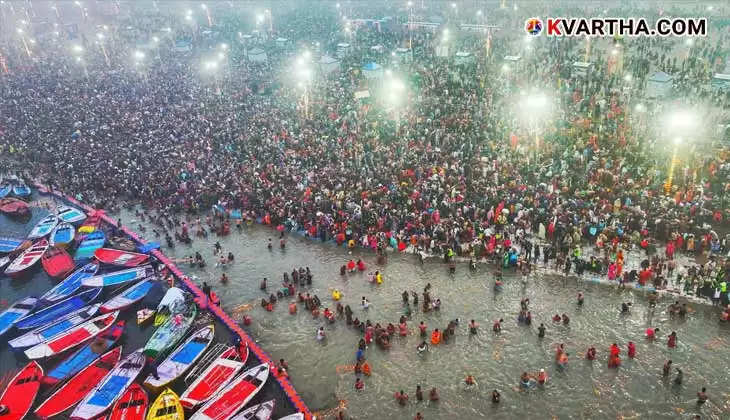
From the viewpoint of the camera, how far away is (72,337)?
20625mm

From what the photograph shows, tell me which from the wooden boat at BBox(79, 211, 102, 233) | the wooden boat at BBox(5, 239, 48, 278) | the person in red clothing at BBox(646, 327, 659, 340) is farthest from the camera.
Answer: the wooden boat at BBox(79, 211, 102, 233)

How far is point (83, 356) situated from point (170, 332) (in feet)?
11.9

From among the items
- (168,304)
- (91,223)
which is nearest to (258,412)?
(168,304)

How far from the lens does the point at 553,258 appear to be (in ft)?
75.3

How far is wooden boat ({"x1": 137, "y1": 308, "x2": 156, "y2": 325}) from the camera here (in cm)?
2134

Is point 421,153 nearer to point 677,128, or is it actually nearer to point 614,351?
point 677,128

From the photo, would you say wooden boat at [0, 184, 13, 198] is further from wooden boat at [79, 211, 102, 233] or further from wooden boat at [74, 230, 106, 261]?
wooden boat at [74, 230, 106, 261]

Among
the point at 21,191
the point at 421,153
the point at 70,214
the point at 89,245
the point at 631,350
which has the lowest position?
the point at 631,350

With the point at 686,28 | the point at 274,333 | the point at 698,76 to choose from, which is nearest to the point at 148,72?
the point at 274,333

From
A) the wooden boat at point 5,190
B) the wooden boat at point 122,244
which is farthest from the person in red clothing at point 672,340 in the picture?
the wooden boat at point 5,190

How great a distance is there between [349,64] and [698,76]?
3153 centimetres

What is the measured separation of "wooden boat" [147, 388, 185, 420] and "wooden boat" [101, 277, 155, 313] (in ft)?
22.4

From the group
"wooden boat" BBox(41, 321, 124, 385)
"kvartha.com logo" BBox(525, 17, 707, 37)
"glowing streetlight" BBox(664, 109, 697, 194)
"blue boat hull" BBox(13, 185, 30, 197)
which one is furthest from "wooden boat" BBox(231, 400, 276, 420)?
"kvartha.com logo" BBox(525, 17, 707, 37)

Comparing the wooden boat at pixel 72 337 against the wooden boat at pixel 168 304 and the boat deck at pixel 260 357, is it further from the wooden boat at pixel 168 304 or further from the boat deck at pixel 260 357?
the boat deck at pixel 260 357
